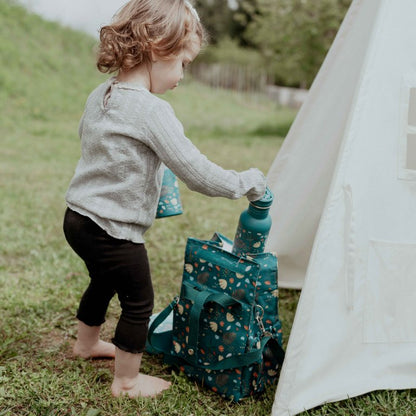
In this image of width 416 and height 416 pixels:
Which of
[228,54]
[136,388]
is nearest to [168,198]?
[136,388]

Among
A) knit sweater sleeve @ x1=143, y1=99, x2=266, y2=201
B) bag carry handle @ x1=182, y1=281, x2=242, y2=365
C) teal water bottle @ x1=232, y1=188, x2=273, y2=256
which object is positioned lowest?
bag carry handle @ x1=182, y1=281, x2=242, y2=365

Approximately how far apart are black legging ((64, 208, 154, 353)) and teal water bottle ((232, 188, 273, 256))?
380mm

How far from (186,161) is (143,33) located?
0.44 meters

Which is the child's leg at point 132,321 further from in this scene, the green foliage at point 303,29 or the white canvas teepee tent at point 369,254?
the green foliage at point 303,29

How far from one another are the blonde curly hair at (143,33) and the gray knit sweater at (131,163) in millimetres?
97

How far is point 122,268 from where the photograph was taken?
1.94m

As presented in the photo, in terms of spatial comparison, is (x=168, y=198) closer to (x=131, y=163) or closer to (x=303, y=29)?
(x=131, y=163)

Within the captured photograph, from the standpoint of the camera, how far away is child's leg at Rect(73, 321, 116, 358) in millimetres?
2365

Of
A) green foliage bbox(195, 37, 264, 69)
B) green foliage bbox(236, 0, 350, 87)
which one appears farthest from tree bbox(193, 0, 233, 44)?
green foliage bbox(236, 0, 350, 87)

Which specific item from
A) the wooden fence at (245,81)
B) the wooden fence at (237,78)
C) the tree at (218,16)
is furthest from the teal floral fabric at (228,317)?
the tree at (218,16)

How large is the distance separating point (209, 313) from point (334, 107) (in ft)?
3.95

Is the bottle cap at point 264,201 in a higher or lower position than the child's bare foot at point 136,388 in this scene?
higher

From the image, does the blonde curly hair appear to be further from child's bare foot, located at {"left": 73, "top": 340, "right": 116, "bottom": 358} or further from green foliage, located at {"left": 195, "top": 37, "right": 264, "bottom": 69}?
green foliage, located at {"left": 195, "top": 37, "right": 264, "bottom": 69}

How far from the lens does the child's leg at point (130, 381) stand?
6.80 feet
